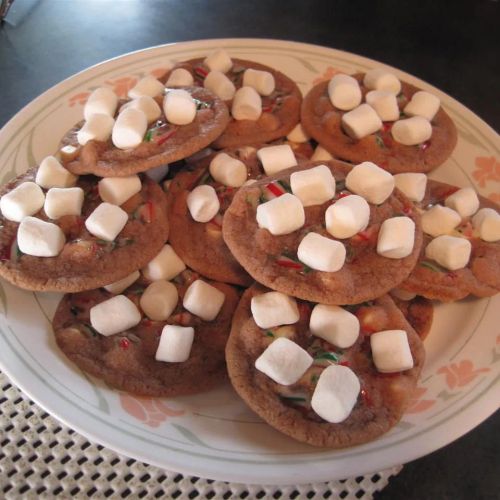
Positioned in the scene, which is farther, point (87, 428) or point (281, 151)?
point (281, 151)

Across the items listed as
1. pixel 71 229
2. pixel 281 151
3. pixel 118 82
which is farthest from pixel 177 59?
pixel 71 229

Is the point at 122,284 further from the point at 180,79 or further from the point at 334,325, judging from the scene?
the point at 180,79

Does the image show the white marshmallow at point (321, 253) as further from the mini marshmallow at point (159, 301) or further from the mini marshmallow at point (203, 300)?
the mini marshmallow at point (159, 301)

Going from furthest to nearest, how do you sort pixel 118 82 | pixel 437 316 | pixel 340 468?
pixel 118 82, pixel 437 316, pixel 340 468

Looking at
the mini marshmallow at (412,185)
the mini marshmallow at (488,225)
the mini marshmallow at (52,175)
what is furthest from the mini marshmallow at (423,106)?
the mini marshmallow at (52,175)

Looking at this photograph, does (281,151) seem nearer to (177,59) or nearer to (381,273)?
(381,273)

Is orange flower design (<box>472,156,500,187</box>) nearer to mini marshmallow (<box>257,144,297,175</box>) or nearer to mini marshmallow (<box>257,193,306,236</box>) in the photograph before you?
mini marshmallow (<box>257,144,297,175</box>)
